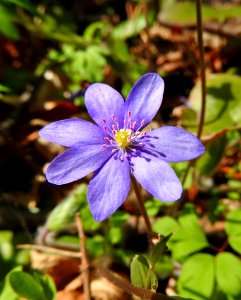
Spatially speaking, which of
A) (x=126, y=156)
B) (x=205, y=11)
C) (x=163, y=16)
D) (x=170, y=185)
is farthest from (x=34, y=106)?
(x=170, y=185)

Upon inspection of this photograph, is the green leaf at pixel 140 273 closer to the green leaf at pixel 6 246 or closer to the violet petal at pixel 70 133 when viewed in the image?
the violet petal at pixel 70 133

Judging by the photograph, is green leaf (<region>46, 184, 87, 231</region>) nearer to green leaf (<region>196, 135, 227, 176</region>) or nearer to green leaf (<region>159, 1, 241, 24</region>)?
green leaf (<region>196, 135, 227, 176</region>)

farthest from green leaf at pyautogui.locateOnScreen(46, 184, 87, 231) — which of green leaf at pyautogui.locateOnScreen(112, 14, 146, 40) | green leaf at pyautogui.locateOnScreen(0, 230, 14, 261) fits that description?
green leaf at pyautogui.locateOnScreen(112, 14, 146, 40)

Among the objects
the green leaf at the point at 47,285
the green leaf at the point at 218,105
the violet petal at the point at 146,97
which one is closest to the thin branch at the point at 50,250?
the green leaf at the point at 47,285

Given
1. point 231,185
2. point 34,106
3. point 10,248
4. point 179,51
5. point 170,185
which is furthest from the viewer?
point 179,51

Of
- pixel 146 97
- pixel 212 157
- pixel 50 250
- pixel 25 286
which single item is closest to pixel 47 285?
pixel 25 286

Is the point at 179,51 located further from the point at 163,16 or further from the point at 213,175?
the point at 213,175

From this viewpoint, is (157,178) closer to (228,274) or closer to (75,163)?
(75,163)
